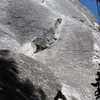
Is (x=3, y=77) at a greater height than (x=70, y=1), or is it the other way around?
(x=70, y=1)

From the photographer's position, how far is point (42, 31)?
18.3 meters

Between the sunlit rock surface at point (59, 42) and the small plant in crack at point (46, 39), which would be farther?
the small plant in crack at point (46, 39)

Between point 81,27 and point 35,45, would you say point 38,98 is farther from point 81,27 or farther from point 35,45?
point 81,27

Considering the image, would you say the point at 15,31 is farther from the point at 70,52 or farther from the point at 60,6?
the point at 60,6

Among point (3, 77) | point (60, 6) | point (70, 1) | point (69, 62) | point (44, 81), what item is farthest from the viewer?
point (70, 1)

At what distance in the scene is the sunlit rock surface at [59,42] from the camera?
14.7 meters

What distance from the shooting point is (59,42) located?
18.2 metres

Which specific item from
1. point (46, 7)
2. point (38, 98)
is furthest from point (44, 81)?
point (46, 7)

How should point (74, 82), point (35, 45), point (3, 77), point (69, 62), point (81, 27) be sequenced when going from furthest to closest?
point (81, 27) < point (35, 45) < point (69, 62) < point (74, 82) < point (3, 77)

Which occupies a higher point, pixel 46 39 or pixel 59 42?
pixel 59 42

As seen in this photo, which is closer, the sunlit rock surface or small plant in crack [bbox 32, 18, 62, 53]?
the sunlit rock surface

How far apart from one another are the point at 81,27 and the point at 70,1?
24.1 ft

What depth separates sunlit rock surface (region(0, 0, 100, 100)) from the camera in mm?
14719

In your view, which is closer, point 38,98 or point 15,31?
point 38,98
